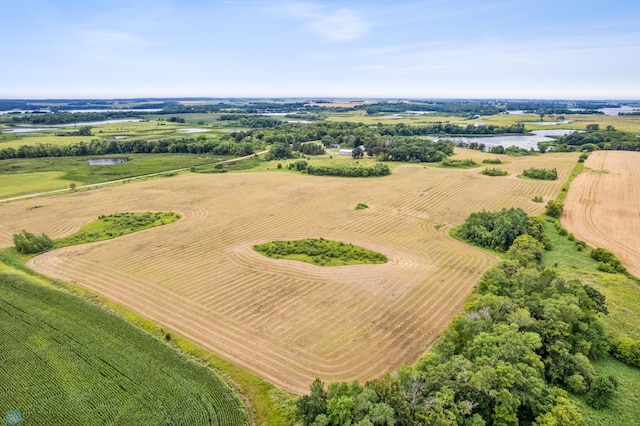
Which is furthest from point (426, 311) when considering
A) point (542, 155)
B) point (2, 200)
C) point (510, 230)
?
point (542, 155)

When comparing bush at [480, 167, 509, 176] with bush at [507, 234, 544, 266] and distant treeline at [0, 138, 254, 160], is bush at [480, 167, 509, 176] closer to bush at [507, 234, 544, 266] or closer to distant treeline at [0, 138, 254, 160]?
Result: bush at [507, 234, 544, 266]

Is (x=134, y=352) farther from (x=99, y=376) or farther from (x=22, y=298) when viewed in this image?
(x=22, y=298)

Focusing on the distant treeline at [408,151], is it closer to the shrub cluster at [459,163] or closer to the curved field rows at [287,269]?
the shrub cluster at [459,163]

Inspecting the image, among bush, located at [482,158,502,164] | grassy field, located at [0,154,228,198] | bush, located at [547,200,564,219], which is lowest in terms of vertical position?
bush, located at [547,200,564,219]

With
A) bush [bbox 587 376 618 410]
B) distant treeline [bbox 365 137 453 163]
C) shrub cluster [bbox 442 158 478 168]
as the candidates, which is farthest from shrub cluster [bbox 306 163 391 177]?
bush [bbox 587 376 618 410]

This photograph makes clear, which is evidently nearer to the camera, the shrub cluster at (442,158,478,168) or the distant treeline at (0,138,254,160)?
the shrub cluster at (442,158,478,168)

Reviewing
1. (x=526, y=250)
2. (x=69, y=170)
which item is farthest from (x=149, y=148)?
(x=526, y=250)

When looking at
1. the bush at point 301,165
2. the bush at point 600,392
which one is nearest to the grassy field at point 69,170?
the bush at point 301,165
